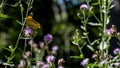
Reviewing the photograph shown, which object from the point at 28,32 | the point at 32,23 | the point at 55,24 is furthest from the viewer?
the point at 55,24

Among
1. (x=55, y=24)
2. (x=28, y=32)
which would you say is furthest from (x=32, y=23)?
(x=55, y=24)

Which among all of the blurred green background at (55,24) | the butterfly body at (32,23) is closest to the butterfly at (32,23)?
the butterfly body at (32,23)

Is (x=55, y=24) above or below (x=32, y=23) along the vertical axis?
below

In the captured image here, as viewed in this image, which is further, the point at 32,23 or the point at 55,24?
the point at 55,24

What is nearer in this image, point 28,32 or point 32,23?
point 32,23

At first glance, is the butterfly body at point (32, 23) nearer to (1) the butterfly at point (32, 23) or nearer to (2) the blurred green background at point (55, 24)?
(1) the butterfly at point (32, 23)

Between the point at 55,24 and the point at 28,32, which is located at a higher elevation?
the point at 28,32

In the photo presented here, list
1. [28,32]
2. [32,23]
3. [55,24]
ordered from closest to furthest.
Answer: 1. [32,23]
2. [28,32]
3. [55,24]

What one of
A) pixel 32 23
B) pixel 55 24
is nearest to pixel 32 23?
pixel 32 23

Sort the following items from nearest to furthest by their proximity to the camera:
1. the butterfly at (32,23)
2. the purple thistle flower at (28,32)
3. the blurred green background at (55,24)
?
1. the butterfly at (32,23)
2. the purple thistle flower at (28,32)
3. the blurred green background at (55,24)

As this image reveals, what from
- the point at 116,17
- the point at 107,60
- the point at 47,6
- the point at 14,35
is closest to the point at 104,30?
the point at 107,60

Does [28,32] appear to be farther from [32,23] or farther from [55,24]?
[55,24]
